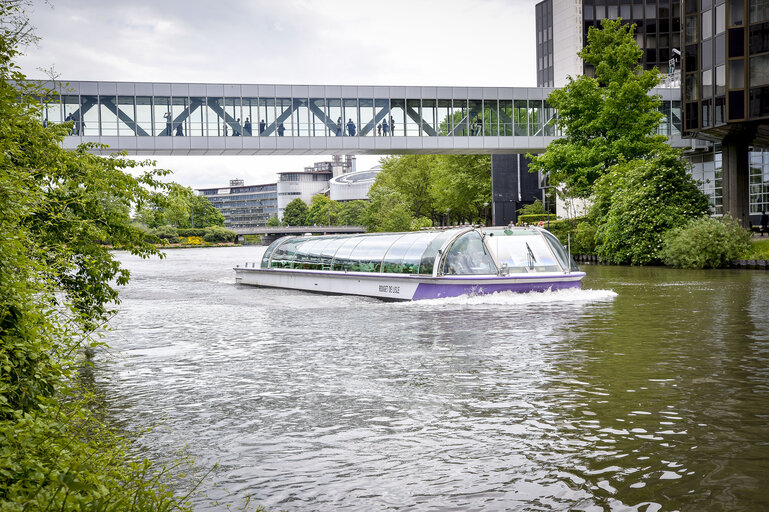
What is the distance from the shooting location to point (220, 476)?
6.60 meters

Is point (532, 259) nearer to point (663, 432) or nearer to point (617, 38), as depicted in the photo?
point (663, 432)

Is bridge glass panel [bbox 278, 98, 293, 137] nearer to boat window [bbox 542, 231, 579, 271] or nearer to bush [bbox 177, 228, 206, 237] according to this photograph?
boat window [bbox 542, 231, 579, 271]

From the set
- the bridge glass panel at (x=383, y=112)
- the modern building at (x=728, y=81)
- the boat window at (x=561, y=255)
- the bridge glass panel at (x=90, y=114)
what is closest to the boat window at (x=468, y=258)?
the boat window at (x=561, y=255)

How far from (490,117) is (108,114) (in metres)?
26.1

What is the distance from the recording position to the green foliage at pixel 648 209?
39.3 metres

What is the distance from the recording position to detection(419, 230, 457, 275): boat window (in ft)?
74.7

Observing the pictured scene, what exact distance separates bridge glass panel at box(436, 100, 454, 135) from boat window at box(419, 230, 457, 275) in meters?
34.8

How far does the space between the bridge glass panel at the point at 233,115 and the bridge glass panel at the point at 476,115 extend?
1629 cm

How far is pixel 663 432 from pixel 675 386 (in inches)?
94.5

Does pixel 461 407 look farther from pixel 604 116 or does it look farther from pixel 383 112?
pixel 383 112

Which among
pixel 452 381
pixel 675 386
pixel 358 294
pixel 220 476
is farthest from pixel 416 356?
pixel 358 294

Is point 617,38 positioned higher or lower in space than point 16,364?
higher

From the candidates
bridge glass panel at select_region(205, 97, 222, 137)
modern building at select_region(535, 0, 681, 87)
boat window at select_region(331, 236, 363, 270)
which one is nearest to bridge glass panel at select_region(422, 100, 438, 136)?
bridge glass panel at select_region(205, 97, 222, 137)

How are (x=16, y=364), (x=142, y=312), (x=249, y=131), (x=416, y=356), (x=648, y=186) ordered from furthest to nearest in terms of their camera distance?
(x=249, y=131)
(x=648, y=186)
(x=142, y=312)
(x=416, y=356)
(x=16, y=364)
